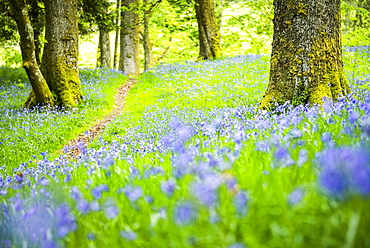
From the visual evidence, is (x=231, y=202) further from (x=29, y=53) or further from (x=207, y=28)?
(x=207, y=28)

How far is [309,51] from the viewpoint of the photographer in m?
4.98

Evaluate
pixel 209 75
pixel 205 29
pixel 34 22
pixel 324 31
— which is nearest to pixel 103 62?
pixel 34 22

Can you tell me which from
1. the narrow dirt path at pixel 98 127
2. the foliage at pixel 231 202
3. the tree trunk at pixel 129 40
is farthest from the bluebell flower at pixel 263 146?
the tree trunk at pixel 129 40

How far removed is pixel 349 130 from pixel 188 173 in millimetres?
1269

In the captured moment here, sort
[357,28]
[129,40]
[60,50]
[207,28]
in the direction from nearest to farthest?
[357,28] < [60,50] < [129,40] < [207,28]

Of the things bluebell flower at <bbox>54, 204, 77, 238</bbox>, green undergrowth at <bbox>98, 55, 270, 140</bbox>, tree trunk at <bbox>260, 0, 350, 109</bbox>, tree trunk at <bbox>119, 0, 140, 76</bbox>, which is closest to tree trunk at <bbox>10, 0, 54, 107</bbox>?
green undergrowth at <bbox>98, 55, 270, 140</bbox>

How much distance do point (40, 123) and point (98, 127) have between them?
1.58 m

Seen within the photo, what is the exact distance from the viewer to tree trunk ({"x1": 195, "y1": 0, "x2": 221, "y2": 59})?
59.1 ft

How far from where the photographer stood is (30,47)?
9.27m

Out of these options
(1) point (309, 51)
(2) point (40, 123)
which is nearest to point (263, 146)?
(1) point (309, 51)

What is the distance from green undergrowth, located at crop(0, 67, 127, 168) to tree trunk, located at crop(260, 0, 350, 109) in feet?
17.2

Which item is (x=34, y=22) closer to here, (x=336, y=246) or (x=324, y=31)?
(x=324, y=31)

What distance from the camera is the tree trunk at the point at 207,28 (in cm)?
1800

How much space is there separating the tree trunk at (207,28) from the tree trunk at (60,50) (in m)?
9.18
